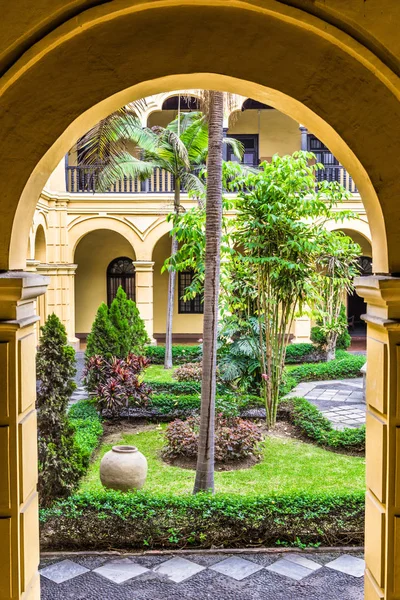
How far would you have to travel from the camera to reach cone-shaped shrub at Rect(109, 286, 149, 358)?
432 inches

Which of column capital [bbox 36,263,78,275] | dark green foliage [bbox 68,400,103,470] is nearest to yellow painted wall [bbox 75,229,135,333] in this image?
Answer: column capital [bbox 36,263,78,275]

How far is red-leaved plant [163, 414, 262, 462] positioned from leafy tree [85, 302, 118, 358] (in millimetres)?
2611

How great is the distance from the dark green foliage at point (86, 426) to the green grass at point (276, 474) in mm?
265

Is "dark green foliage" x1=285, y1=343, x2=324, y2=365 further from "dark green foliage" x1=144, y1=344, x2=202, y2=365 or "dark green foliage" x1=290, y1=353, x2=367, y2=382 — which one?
"dark green foliage" x1=144, y1=344, x2=202, y2=365

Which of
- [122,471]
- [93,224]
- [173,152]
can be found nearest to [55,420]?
[122,471]

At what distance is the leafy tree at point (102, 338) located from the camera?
10.6 metres

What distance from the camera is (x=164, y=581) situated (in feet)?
14.1

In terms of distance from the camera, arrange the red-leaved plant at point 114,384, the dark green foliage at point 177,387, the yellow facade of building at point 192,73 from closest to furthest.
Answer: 1. the yellow facade of building at point 192,73
2. the red-leaved plant at point 114,384
3. the dark green foliage at point 177,387

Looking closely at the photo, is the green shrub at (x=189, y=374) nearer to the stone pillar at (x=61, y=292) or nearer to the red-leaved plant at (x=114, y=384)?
the red-leaved plant at (x=114, y=384)

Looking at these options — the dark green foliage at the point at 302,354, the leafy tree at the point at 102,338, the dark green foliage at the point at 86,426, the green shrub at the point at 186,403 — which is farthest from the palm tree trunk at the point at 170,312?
the dark green foliage at the point at 86,426

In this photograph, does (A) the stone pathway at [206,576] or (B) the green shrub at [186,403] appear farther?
(B) the green shrub at [186,403]

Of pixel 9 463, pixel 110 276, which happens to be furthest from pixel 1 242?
pixel 110 276

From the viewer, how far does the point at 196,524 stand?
4930 mm

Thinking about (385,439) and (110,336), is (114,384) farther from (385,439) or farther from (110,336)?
(385,439)
